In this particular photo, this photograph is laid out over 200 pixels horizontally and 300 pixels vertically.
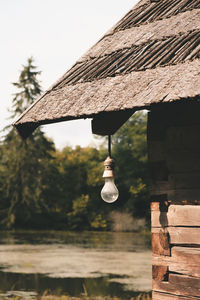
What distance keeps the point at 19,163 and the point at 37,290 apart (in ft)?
97.4

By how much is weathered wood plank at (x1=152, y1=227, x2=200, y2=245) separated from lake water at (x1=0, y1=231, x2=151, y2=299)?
4.95 meters

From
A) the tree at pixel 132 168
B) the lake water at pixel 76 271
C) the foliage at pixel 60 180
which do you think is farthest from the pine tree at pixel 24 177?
the lake water at pixel 76 271

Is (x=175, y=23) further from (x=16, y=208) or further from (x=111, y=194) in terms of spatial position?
(x=16, y=208)

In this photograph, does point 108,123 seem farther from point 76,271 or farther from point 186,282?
point 76,271

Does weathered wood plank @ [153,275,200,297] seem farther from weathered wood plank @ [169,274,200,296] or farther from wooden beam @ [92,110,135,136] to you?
wooden beam @ [92,110,135,136]

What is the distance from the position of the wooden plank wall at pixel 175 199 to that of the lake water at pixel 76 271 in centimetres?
487

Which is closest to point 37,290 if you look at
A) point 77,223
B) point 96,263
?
point 96,263

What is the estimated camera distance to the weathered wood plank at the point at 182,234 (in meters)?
4.25

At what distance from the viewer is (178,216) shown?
14.3 feet

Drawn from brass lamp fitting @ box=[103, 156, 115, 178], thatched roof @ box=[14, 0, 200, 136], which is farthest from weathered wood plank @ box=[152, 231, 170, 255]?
thatched roof @ box=[14, 0, 200, 136]

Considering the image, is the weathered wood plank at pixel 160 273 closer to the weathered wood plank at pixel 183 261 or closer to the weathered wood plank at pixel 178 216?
the weathered wood plank at pixel 183 261

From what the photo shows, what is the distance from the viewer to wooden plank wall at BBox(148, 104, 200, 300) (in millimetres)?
4266

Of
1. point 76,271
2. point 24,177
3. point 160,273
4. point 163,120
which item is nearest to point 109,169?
point 163,120

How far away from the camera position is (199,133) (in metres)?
4.38
